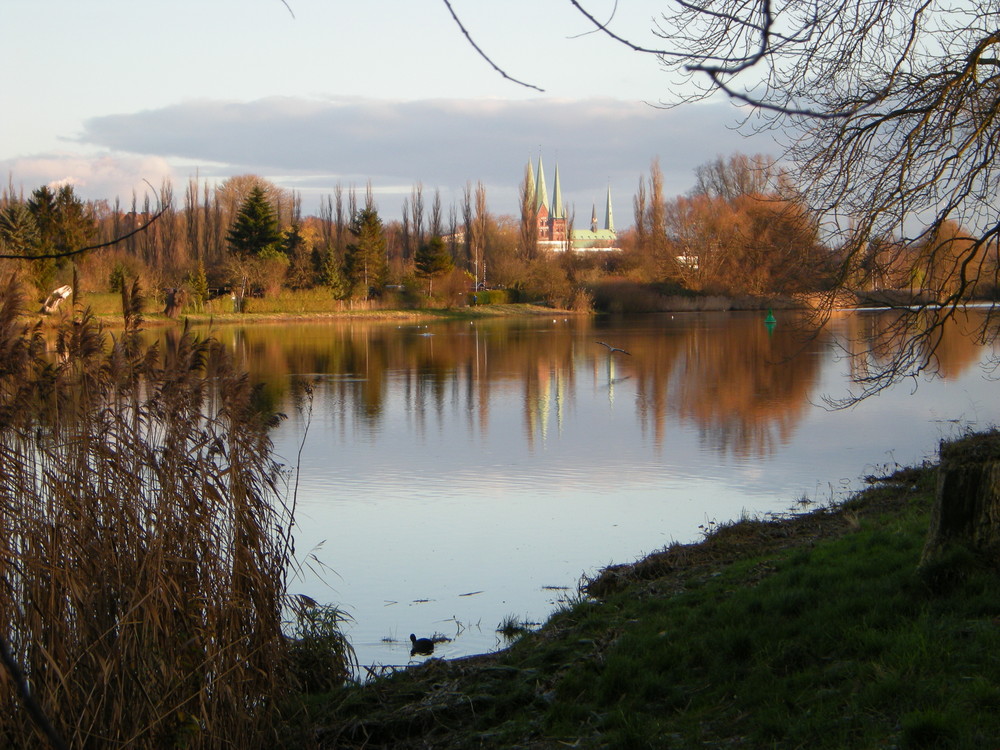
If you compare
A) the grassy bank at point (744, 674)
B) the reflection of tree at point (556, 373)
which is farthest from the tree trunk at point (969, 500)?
the reflection of tree at point (556, 373)

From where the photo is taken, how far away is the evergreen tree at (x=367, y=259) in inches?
2404

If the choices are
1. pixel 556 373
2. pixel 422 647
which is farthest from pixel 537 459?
pixel 556 373

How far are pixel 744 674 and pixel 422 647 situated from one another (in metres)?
2.60

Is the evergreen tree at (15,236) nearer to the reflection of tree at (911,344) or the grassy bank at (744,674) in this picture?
the grassy bank at (744,674)

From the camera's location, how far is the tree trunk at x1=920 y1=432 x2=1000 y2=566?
502 centimetres

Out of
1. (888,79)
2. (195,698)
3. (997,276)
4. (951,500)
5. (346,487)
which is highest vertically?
(888,79)

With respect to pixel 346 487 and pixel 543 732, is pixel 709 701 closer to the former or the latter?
pixel 543 732

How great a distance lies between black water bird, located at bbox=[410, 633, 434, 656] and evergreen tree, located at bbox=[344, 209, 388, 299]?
55414 mm

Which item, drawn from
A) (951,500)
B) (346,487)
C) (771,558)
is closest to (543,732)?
(951,500)

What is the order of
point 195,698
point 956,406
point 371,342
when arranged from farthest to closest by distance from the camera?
point 371,342 → point 956,406 → point 195,698

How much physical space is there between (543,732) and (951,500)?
8.15 feet

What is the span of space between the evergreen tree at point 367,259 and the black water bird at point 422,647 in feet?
182

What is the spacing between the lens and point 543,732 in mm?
4684

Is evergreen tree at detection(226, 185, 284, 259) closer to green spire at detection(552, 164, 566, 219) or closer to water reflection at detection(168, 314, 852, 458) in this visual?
water reflection at detection(168, 314, 852, 458)
